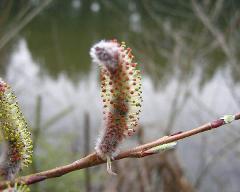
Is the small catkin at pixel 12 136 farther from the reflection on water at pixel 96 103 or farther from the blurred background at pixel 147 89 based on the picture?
the reflection on water at pixel 96 103

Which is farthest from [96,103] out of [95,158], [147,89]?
[95,158]

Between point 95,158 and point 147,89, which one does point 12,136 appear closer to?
point 95,158

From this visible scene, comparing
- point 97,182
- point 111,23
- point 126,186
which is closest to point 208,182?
point 97,182

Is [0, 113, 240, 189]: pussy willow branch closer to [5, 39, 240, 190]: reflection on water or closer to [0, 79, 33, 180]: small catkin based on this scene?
[0, 79, 33, 180]: small catkin

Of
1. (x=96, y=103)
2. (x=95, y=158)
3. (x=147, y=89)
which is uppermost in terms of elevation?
(x=147, y=89)

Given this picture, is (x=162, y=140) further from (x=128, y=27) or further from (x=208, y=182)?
(x=128, y=27)

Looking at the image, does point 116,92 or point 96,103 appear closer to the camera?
point 116,92

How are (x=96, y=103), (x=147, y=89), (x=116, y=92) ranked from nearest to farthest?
(x=116, y=92)
(x=96, y=103)
(x=147, y=89)
